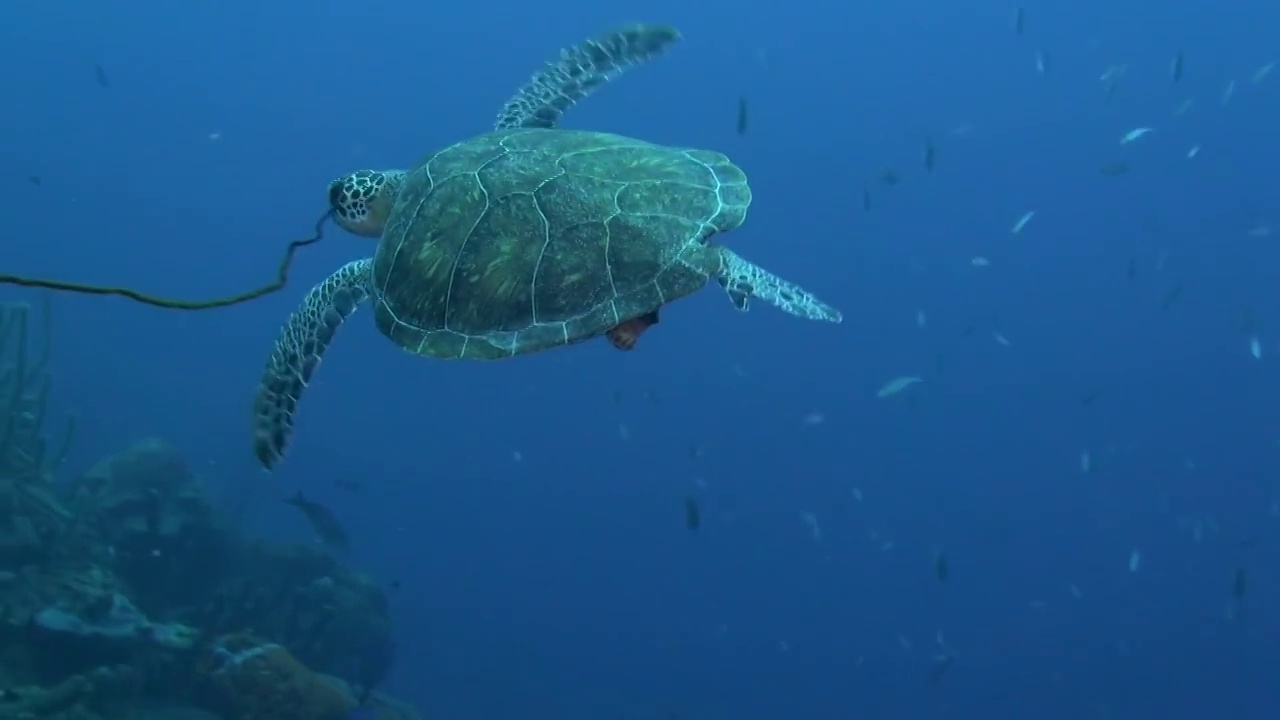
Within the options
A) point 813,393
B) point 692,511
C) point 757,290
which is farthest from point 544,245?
point 813,393

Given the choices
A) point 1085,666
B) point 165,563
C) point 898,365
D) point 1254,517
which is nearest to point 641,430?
point 898,365

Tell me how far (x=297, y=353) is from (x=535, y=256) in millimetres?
1634

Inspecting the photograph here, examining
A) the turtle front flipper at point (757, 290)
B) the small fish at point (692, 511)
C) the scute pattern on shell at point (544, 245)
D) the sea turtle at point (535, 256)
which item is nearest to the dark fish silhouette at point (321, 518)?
the small fish at point (692, 511)

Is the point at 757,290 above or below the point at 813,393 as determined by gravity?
below

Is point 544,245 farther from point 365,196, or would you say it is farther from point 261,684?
point 261,684

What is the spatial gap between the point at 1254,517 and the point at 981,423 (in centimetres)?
1050

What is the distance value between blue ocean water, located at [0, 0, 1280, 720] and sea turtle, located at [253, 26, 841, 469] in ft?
32.9

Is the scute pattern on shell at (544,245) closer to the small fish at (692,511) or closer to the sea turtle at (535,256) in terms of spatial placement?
the sea turtle at (535,256)

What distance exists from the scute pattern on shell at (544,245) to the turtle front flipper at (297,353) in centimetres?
42

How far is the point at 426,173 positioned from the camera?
487cm

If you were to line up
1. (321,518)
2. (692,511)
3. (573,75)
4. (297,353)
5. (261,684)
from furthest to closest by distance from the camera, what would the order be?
1. (321,518)
2. (692,511)
3. (261,684)
4. (573,75)
5. (297,353)

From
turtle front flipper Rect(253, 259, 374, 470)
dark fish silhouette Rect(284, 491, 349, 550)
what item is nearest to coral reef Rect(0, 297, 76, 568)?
dark fish silhouette Rect(284, 491, 349, 550)

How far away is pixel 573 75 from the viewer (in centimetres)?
612

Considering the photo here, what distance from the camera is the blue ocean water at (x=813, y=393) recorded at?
25.5 meters
